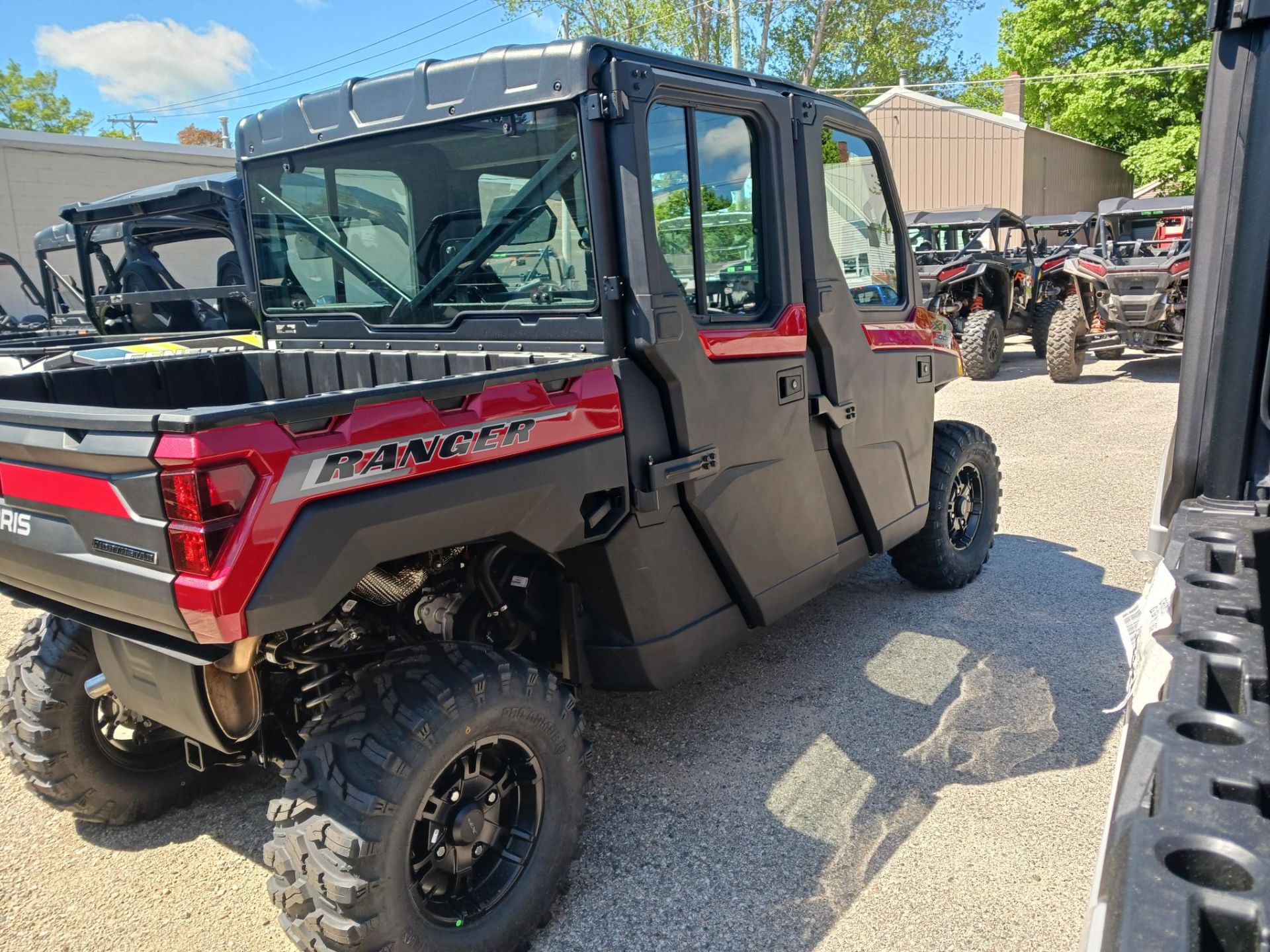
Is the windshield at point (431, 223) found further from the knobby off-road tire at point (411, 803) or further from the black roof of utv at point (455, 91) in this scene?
the knobby off-road tire at point (411, 803)

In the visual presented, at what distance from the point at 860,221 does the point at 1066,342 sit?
922 centimetres

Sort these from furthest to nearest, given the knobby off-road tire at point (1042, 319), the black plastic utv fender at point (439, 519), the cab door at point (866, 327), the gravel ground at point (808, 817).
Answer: the knobby off-road tire at point (1042, 319) → the cab door at point (866, 327) → the gravel ground at point (808, 817) → the black plastic utv fender at point (439, 519)

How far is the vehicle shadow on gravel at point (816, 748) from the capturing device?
2758 mm

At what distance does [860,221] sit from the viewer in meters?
4.05

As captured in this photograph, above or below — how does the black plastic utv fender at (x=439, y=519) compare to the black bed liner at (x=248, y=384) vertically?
below

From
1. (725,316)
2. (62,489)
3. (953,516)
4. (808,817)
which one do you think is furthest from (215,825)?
(953,516)

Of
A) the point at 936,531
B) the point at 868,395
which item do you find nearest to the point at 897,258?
the point at 868,395

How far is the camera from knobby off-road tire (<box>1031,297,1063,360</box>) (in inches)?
552

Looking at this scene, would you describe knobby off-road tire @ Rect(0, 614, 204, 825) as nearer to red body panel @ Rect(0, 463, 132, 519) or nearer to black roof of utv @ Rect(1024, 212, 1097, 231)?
red body panel @ Rect(0, 463, 132, 519)

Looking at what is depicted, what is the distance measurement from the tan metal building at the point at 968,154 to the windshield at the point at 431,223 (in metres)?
24.3

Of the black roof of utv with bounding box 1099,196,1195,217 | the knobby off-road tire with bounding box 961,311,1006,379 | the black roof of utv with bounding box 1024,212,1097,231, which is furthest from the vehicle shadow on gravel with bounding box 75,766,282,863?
the black roof of utv with bounding box 1024,212,1097,231

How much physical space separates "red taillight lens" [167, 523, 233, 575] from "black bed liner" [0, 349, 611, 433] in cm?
20

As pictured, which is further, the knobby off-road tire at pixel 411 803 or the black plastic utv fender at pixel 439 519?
the knobby off-road tire at pixel 411 803

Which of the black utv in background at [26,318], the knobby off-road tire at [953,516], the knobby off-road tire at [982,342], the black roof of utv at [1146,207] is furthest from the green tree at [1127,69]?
the black utv in background at [26,318]
